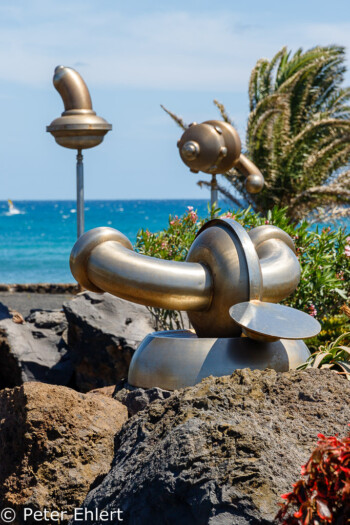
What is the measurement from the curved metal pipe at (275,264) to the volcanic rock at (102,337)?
264 centimetres

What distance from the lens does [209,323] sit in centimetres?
390

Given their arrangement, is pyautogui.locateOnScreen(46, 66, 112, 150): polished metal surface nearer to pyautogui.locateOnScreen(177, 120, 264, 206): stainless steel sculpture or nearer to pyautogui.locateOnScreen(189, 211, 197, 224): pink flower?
pyautogui.locateOnScreen(177, 120, 264, 206): stainless steel sculpture

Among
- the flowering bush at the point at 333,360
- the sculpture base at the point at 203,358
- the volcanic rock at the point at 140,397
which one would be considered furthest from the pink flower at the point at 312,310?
the volcanic rock at the point at 140,397

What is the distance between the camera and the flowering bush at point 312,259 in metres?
6.24

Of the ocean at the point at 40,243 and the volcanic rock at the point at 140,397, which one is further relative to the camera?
the ocean at the point at 40,243

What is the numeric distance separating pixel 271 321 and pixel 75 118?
23.2 ft

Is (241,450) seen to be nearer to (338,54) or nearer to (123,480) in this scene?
(123,480)

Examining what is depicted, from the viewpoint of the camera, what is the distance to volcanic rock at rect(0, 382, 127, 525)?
9.39 feet

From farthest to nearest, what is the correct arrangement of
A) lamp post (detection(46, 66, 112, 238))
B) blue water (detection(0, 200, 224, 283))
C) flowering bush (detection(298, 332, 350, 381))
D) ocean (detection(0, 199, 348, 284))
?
blue water (detection(0, 200, 224, 283)), ocean (detection(0, 199, 348, 284)), lamp post (detection(46, 66, 112, 238)), flowering bush (detection(298, 332, 350, 381))

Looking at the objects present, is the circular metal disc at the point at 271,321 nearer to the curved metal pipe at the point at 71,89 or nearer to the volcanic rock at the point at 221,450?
the volcanic rock at the point at 221,450

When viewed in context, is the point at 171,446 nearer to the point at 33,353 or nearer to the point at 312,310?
the point at 312,310

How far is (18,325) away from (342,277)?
11.0 ft

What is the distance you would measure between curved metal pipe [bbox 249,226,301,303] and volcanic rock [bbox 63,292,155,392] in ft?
8.66

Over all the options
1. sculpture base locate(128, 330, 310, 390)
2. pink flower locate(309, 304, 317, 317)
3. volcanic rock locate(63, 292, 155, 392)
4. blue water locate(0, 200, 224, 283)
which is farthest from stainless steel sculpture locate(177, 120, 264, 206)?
blue water locate(0, 200, 224, 283)
